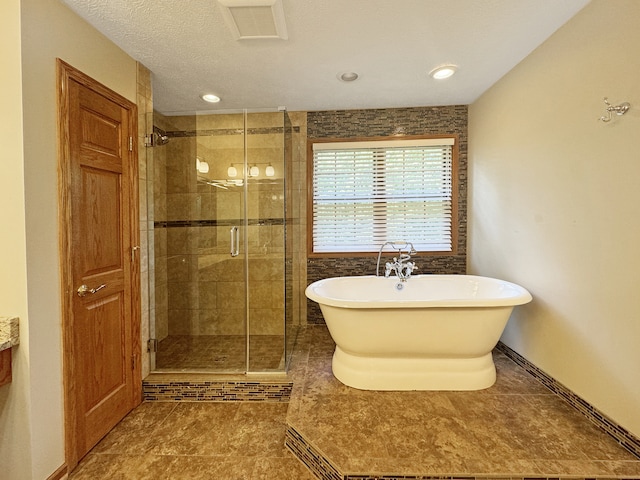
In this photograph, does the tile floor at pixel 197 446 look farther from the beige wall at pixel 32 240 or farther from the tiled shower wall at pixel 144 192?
the tiled shower wall at pixel 144 192

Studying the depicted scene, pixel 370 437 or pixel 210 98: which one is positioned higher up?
pixel 210 98

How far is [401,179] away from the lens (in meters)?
3.03

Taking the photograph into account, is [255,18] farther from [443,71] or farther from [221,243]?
[221,243]

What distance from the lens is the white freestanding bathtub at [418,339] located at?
1.85 metres

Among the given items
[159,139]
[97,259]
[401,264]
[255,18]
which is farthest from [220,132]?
[401,264]

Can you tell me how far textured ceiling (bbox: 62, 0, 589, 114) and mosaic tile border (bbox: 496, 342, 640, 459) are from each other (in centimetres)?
225

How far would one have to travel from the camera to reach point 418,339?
75.6 inches

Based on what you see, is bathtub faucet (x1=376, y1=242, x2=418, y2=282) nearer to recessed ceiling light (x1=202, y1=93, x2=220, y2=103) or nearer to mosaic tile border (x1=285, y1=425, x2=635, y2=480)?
mosaic tile border (x1=285, y1=425, x2=635, y2=480)

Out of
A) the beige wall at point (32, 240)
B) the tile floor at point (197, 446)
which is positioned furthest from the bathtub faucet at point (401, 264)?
the beige wall at point (32, 240)

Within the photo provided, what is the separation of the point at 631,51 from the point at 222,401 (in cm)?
315

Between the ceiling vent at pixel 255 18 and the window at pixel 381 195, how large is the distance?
54.8 inches

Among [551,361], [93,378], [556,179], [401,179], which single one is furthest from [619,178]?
[93,378]

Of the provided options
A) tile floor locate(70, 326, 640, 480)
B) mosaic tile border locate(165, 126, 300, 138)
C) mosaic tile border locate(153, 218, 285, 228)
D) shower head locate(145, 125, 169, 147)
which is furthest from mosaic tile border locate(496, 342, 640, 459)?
shower head locate(145, 125, 169, 147)

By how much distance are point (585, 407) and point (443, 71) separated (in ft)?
7.90
